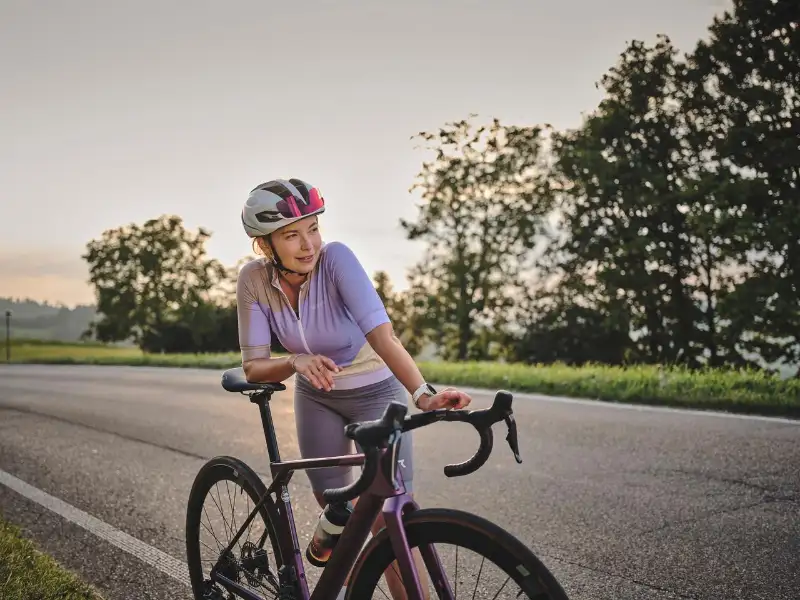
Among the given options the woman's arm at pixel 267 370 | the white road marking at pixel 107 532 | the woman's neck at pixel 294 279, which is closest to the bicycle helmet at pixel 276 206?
the woman's neck at pixel 294 279

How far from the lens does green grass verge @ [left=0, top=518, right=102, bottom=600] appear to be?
411 cm

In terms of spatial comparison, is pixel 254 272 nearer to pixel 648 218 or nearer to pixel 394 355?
pixel 394 355

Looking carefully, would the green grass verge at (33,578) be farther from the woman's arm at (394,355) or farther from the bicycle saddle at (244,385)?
the woman's arm at (394,355)

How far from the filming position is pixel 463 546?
224 cm

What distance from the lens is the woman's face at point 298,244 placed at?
3.03m

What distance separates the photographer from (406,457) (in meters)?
3.05

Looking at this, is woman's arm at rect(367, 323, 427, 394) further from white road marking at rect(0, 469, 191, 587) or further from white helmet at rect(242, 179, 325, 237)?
white road marking at rect(0, 469, 191, 587)

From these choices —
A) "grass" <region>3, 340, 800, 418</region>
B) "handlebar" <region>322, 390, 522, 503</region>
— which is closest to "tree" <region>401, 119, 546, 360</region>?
"grass" <region>3, 340, 800, 418</region>

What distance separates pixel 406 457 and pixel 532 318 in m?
36.7

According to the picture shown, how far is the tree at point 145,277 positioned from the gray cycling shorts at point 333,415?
59.5 metres

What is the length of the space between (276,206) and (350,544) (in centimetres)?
123

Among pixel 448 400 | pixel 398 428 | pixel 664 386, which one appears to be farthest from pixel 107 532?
pixel 664 386

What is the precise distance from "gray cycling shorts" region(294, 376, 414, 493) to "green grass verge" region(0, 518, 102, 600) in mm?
1701

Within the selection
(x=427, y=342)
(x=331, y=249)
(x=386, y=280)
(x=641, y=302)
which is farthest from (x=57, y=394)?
(x=386, y=280)
